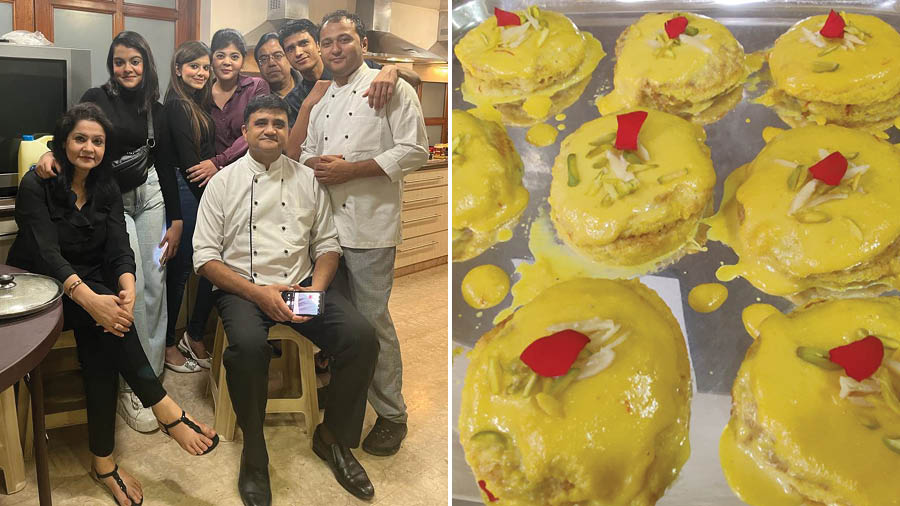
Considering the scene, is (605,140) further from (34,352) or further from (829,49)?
(34,352)

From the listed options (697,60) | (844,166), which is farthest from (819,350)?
(697,60)

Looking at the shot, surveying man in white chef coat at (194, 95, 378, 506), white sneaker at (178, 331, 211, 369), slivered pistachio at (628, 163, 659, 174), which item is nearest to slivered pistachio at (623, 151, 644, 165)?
slivered pistachio at (628, 163, 659, 174)

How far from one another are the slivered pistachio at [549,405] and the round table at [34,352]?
3.51ft

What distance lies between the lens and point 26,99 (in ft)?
6.00

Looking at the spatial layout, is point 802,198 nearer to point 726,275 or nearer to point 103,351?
point 726,275

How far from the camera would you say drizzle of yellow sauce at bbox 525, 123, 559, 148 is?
32.9 inches

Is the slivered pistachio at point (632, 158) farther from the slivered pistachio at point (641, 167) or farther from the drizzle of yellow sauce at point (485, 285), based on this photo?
the drizzle of yellow sauce at point (485, 285)

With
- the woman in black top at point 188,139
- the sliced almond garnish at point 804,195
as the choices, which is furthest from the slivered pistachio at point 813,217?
the woman in black top at point 188,139

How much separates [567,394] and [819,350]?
0.91 feet

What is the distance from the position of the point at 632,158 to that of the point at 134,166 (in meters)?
1.57

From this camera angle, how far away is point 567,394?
0.72 meters

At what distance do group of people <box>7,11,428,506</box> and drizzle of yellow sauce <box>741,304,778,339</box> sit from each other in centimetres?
114

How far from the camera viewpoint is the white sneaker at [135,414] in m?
2.09

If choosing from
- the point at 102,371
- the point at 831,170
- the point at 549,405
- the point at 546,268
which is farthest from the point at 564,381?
the point at 102,371
